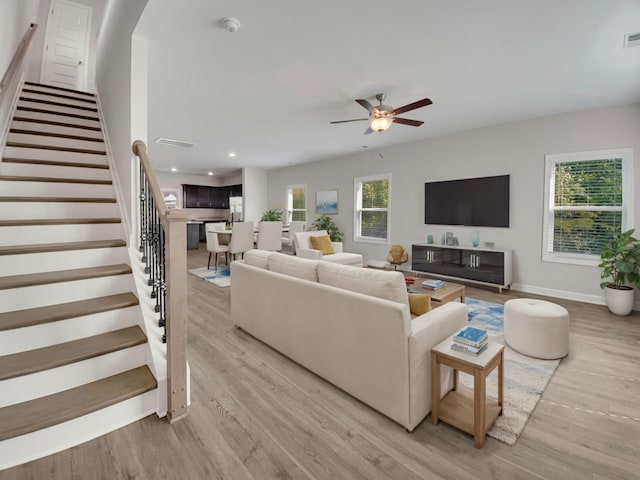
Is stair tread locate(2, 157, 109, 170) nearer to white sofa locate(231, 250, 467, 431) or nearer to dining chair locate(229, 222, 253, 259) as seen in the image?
white sofa locate(231, 250, 467, 431)

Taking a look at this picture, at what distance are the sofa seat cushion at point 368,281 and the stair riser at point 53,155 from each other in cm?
281

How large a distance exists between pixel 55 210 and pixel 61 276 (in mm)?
809

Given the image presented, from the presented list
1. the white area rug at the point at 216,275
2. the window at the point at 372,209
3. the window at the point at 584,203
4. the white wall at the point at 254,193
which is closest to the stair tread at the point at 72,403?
the white area rug at the point at 216,275

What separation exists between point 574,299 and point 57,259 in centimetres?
593

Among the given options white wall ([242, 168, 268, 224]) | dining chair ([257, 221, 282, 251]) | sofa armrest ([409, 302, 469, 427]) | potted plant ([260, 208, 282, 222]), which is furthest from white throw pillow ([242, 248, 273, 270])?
white wall ([242, 168, 268, 224])

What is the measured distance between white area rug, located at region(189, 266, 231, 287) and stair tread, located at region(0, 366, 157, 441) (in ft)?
10.3

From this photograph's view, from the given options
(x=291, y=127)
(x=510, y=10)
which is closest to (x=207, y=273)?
(x=291, y=127)

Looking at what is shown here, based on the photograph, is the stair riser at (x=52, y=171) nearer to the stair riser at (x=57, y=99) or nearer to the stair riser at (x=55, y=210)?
the stair riser at (x=55, y=210)

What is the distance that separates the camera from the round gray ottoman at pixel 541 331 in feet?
8.21

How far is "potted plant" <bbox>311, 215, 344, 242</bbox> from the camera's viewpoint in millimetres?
7492

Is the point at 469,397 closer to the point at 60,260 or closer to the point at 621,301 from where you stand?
the point at 60,260

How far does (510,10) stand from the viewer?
7.09 feet

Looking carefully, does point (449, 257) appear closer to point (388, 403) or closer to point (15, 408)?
point (388, 403)

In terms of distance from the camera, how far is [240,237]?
5.85 metres
